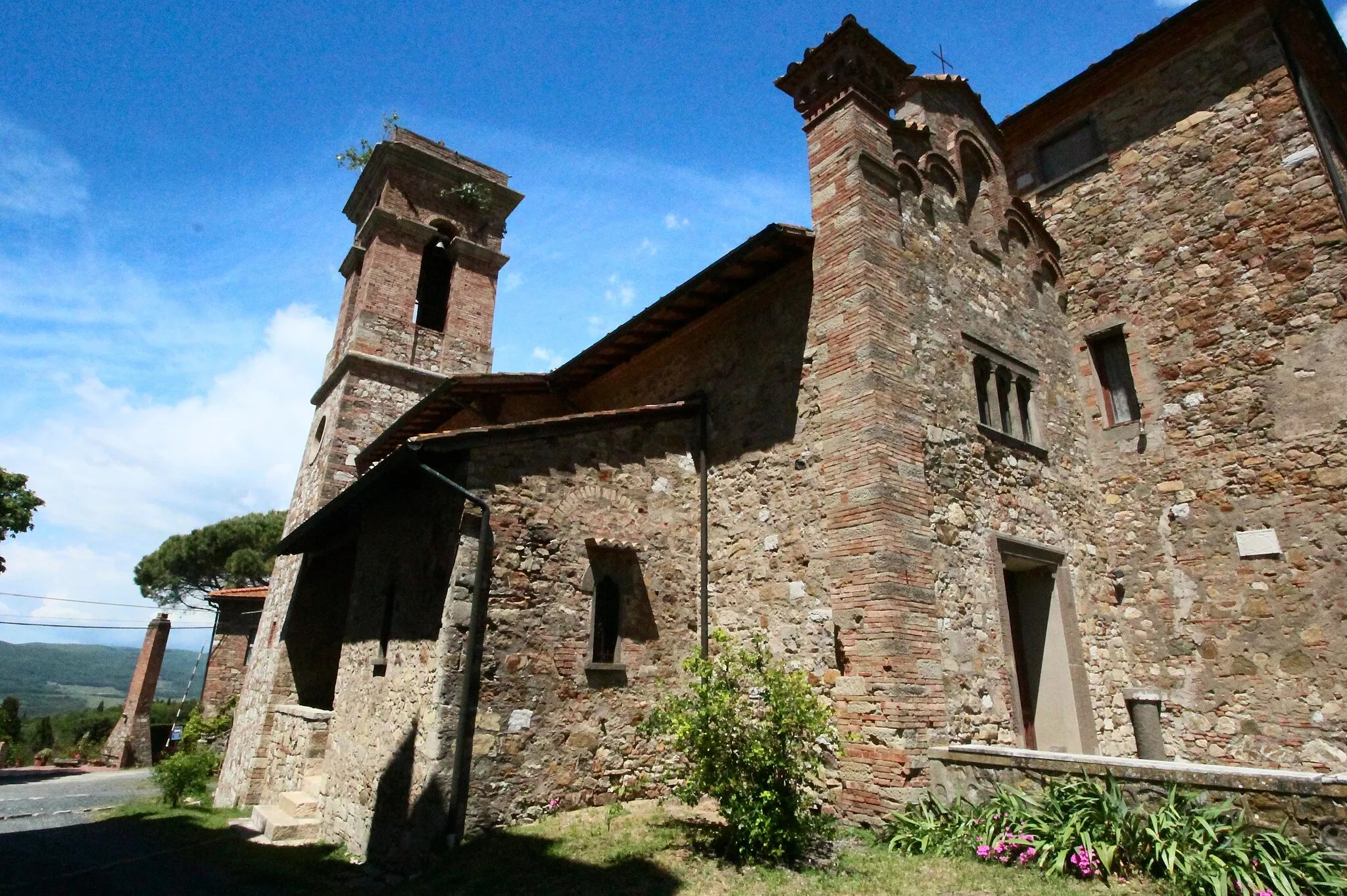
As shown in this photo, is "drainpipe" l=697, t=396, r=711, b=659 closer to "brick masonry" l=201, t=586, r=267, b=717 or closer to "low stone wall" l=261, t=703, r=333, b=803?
"low stone wall" l=261, t=703, r=333, b=803

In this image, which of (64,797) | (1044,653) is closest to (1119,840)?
(1044,653)

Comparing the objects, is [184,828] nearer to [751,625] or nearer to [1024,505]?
[751,625]

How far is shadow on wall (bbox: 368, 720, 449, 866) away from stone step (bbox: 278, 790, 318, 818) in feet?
8.11

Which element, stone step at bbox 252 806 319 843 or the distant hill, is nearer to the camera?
stone step at bbox 252 806 319 843

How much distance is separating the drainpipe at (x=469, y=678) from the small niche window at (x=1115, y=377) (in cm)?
894

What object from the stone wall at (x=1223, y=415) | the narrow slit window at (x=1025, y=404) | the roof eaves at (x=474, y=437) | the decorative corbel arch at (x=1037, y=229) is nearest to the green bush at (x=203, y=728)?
the roof eaves at (x=474, y=437)

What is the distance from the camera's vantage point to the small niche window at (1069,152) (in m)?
11.8

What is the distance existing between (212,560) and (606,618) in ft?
110

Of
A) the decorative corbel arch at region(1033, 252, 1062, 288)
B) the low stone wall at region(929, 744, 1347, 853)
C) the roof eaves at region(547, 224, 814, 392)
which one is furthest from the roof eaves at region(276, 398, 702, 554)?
the decorative corbel arch at region(1033, 252, 1062, 288)

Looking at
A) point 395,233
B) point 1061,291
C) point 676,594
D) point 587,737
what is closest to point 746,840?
point 587,737

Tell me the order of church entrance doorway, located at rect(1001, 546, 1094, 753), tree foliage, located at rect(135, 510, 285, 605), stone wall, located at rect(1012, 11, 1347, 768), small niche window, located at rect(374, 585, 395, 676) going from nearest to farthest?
stone wall, located at rect(1012, 11, 1347, 768) → church entrance doorway, located at rect(1001, 546, 1094, 753) → small niche window, located at rect(374, 585, 395, 676) → tree foliage, located at rect(135, 510, 285, 605)

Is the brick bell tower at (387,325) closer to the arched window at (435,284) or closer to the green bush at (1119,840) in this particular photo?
the arched window at (435,284)

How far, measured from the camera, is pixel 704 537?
9141 millimetres

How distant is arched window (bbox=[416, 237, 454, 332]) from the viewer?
17.6 meters
